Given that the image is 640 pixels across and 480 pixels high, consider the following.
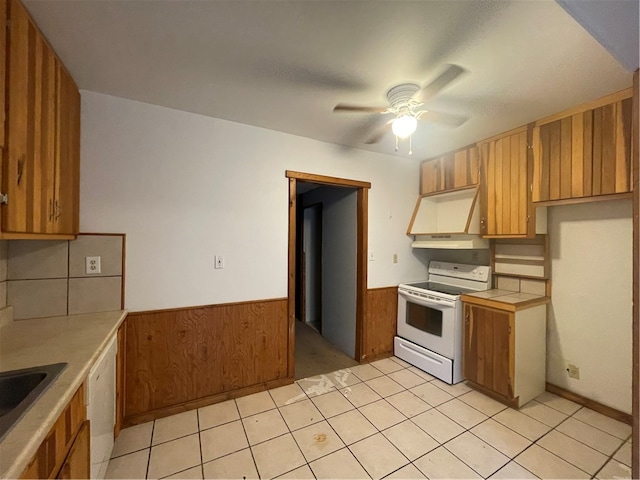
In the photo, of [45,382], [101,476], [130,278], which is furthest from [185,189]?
[101,476]

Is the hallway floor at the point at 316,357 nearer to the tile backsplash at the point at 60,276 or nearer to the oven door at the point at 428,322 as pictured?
the oven door at the point at 428,322

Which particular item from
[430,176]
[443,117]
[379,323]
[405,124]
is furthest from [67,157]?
[430,176]

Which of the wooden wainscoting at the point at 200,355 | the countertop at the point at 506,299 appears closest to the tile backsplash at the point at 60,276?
the wooden wainscoting at the point at 200,355

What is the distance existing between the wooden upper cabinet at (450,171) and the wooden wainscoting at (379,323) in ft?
4.42

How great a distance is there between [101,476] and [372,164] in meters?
3.19

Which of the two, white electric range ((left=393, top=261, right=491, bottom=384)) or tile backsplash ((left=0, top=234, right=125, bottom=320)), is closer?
tile backsplash ((left=0, top=234, right=125, bottom=320))

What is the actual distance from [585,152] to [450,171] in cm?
114

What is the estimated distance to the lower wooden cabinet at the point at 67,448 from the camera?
76 centimetres

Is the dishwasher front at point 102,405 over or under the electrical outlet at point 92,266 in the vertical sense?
under

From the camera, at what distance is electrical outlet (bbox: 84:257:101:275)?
1782mm

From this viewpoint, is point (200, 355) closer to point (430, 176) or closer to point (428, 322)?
point (428, 322)

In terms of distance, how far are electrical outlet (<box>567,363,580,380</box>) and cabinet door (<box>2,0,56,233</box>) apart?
3.88 m

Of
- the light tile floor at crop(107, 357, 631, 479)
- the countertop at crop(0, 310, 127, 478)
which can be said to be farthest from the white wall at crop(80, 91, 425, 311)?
the light tile floor at crop(107, 357, 631, 479)

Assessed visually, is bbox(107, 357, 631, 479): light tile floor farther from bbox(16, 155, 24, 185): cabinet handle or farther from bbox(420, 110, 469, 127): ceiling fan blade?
bbox(420, 110, 469, 127): ceiling fan blade
